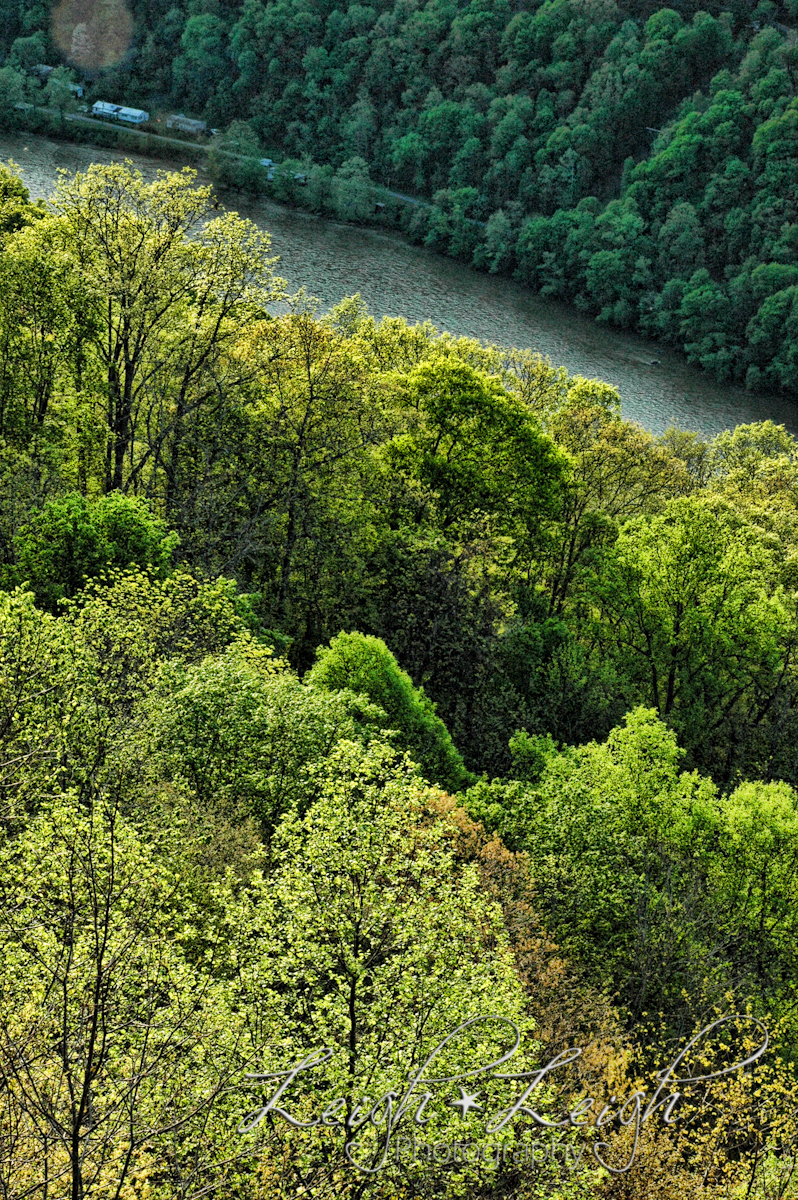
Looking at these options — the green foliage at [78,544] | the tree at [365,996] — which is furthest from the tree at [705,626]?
the tree at [365,996]

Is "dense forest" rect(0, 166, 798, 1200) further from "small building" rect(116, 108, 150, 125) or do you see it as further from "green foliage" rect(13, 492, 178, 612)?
"small building" rect(116, 108, 150, 125)

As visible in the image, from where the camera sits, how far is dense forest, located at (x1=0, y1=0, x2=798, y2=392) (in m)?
114

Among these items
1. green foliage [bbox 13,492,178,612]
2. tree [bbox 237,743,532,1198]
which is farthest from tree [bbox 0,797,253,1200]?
green foliage [bbox 13,492,178,612]

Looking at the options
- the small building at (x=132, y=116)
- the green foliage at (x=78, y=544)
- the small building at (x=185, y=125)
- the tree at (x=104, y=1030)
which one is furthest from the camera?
the small building at (x=185, y=125)

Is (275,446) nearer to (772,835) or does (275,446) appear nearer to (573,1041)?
(772,835)

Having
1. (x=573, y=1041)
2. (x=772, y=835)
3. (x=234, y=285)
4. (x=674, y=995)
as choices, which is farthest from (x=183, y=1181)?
(x=234, y=285)

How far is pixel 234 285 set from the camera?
4034 cm

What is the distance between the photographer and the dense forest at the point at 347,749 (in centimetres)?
1507

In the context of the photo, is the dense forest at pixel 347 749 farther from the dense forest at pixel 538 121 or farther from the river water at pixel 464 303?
the dense forest at pixel 538 121

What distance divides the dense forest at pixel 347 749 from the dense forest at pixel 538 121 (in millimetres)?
59126

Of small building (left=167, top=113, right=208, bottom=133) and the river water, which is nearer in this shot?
the river water

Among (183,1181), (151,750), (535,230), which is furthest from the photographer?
(535,230)

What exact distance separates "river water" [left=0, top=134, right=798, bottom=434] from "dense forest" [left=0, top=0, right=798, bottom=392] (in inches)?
128

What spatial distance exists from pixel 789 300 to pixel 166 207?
85.6 m
